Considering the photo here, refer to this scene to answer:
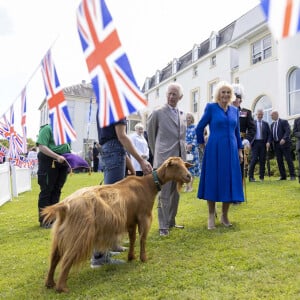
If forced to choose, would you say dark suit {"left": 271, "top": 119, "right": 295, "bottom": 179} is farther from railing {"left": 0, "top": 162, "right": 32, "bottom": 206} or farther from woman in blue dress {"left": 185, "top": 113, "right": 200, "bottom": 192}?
railing {"left": 0, "top": 162, "right": 32, "bottom": 206}

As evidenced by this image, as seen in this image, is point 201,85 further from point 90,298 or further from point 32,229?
point 90,298

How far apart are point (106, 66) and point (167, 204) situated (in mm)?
2674

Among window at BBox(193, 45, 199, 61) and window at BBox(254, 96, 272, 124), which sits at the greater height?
window at BBox(193, 45, 199, 61)

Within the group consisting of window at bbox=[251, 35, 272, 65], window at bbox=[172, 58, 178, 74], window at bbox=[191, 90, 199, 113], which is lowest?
window at bbox=[191, 90, 199, 113]

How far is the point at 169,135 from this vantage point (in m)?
5.25

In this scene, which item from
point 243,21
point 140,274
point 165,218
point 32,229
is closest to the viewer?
point 140,274

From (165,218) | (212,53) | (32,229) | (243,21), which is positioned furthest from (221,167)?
(212,53)

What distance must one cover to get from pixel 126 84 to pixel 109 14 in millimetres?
719

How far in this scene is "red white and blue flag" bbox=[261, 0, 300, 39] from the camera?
1.92 meters

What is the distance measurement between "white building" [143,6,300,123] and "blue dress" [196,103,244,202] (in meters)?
7.45

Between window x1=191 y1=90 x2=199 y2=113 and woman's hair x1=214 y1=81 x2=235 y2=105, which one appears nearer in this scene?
woman's hair x1=214 y1=81 x2=235 y2=105

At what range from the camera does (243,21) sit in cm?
2384

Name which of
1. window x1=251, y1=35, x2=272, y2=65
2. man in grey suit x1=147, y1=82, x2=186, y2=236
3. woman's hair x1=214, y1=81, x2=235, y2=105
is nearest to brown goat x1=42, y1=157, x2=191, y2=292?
man in grey suit x1=147, y1=82, x2=186, y2=236

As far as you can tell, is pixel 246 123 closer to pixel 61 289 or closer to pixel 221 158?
pixel 221 158
